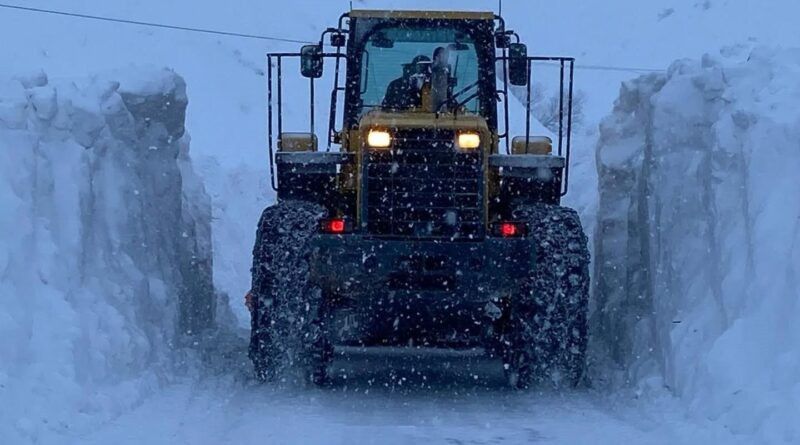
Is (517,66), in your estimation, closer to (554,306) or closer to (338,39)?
(338,39)

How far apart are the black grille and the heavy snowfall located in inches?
51.2

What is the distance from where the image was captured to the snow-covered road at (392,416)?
28.5 ft

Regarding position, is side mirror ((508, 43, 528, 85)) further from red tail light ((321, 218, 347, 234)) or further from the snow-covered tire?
red tail light ((321, 218, 347, 234))

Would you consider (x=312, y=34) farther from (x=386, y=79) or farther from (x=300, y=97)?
(x=386, y=79)

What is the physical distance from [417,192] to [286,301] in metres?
1.29

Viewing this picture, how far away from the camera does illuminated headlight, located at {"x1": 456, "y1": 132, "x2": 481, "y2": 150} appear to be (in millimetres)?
10852

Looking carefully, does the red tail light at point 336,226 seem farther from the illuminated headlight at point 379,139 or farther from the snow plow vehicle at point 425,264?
the illuminated headlight at point 379,139

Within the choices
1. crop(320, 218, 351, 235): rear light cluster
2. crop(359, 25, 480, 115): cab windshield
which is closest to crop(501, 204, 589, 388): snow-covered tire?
crop(320, 218, 351, 235): rear light cluster

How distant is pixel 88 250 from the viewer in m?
10.7

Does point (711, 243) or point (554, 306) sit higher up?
point (711, 243)

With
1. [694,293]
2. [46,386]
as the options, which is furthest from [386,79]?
[46,386]

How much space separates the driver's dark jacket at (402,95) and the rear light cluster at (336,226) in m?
1.49

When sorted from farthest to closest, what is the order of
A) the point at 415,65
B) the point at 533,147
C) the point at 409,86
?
the point at 533,147 < the point at 415,65 < the point at 409,86

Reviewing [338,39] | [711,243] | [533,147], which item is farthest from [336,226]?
[711,243]
